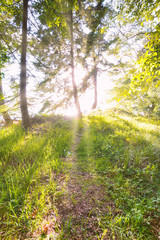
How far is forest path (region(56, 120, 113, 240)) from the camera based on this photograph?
1405mm

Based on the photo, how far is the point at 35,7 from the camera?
469cm

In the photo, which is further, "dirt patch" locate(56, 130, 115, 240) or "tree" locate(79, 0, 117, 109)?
"tree" locate(79, 0, 117, 109)

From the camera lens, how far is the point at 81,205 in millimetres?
1770

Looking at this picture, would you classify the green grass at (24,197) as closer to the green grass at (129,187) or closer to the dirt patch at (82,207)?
the dirt patch at (82,207)

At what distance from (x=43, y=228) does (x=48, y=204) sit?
0.40m

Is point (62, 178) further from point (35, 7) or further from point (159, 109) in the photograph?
point (159, 109)

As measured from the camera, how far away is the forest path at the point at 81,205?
4.61 ft

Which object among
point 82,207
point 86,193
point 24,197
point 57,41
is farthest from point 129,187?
point 57,41

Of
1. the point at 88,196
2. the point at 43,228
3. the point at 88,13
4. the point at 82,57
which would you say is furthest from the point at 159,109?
the point at 43,228

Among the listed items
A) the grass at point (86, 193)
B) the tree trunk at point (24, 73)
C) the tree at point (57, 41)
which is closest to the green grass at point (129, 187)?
the grass at point (86, 193)

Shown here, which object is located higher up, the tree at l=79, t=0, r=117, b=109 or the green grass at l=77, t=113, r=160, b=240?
the tree at l=79, t=0, r=117, b=109

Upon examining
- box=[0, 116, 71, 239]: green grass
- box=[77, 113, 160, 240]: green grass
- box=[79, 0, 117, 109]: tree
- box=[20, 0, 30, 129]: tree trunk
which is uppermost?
box=[79, 0, 117, 109]: tree

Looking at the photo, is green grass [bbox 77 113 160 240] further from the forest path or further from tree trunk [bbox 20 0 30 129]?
tree trunk [bbox 20 0 30 129]

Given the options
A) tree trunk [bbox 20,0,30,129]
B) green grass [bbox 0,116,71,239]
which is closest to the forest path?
green grass [bbox 0,116,71,239]
